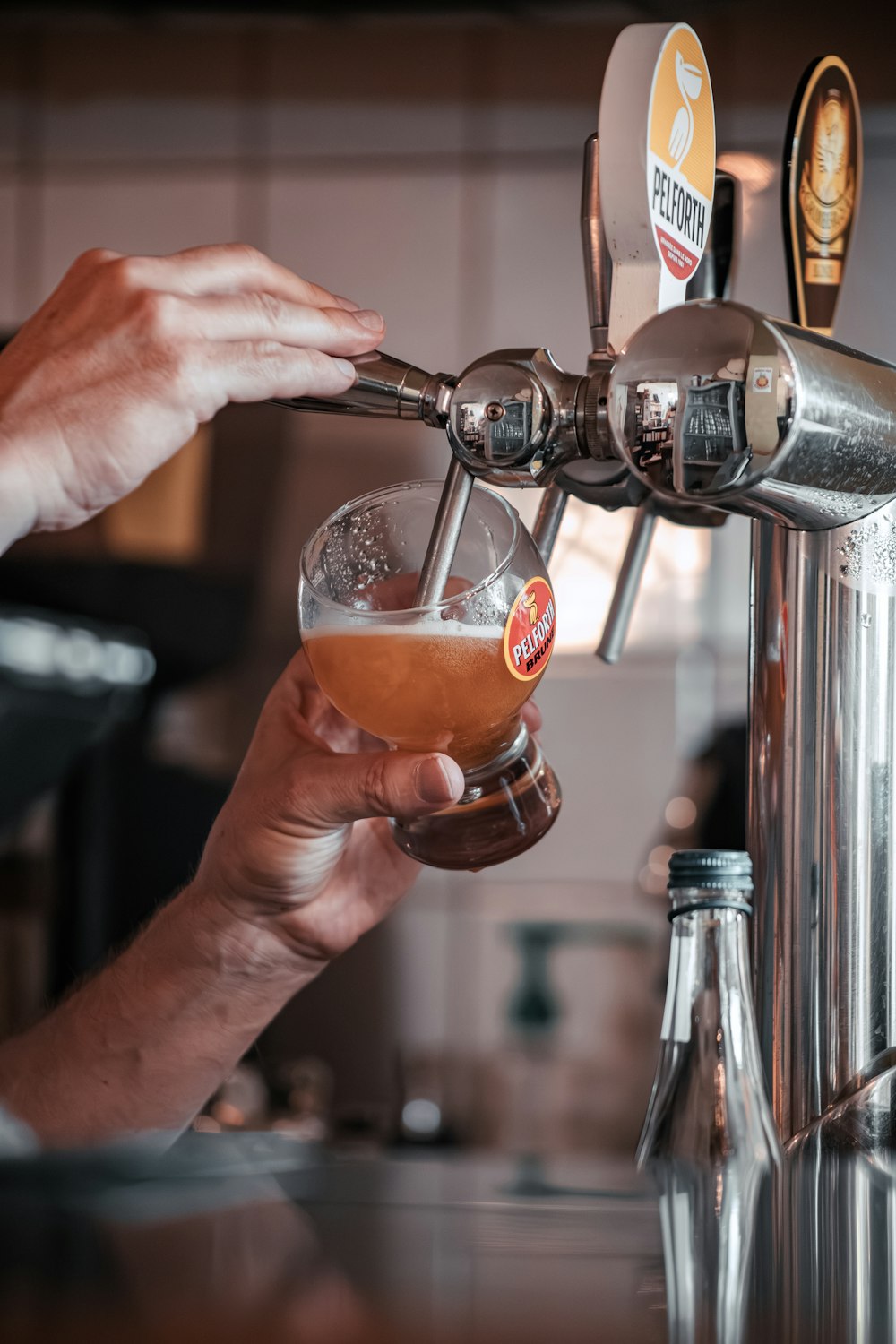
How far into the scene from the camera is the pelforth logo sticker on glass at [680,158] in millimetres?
436

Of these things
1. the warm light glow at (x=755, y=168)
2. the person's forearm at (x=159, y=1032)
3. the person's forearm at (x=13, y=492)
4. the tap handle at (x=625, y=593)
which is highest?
the warm light glow at (x=755, y=168)

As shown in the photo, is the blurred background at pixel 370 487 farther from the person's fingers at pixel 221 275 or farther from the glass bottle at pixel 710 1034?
the glass bottle at pixel 710 1034

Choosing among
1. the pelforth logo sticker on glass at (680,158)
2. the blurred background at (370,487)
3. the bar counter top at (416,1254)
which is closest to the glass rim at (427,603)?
the pelforth logo sticker on glass at (680,158)

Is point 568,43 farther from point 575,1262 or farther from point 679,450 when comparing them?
point 575,1262

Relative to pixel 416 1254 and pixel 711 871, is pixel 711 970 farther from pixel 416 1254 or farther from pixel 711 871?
pixel 416 1254

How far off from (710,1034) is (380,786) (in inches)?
6.9

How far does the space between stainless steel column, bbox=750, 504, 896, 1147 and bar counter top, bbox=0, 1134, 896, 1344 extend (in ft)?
0.27

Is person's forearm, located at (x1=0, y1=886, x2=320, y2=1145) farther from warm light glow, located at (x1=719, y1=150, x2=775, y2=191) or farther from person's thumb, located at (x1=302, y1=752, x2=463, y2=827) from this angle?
warm light glow, located at (x1=719, y1=150, x2=775, y2=191)

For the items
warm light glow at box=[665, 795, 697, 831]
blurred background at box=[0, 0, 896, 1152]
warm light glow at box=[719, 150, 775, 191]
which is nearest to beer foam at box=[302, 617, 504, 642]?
blurred background at box=[0, 0, 896, 1152]

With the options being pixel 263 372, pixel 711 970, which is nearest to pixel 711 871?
pixel 711 970

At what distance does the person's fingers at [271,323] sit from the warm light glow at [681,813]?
5.71ft

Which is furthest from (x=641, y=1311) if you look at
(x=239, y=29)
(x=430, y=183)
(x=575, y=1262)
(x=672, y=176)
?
(x=239, y=29)

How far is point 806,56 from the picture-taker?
95.6 inches

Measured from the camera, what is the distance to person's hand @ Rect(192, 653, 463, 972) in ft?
2.07
